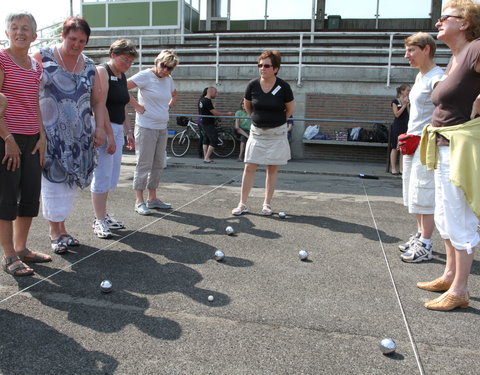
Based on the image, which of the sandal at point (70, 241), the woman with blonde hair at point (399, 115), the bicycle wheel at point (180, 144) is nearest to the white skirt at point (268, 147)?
the sandal at point (70, 241)

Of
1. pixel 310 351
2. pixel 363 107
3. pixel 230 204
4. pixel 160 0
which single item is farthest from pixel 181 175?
pixel 160 0

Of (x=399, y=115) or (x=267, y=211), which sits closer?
(x=267, y=211)

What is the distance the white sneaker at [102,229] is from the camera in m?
4.77

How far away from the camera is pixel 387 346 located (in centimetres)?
256

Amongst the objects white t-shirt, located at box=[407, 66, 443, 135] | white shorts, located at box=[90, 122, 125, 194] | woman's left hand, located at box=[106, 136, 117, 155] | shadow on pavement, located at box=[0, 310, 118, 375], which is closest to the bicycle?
white shorts, located at box=[90, 122, 125, 194]

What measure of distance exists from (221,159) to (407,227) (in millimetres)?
8122

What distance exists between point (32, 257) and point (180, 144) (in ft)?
33.0

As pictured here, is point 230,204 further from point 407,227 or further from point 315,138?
point 315,138

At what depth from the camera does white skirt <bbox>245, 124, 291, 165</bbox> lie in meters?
5.99

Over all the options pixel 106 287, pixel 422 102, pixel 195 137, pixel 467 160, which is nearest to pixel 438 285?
pixel 467 160

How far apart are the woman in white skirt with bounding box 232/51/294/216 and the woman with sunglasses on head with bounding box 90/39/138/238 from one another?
1707mm

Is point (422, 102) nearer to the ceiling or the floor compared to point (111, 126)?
nearer to the ceiling

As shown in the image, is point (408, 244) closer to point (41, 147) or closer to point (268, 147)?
point (268, 147)

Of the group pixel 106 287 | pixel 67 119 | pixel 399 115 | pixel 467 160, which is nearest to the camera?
pixel 467 160
